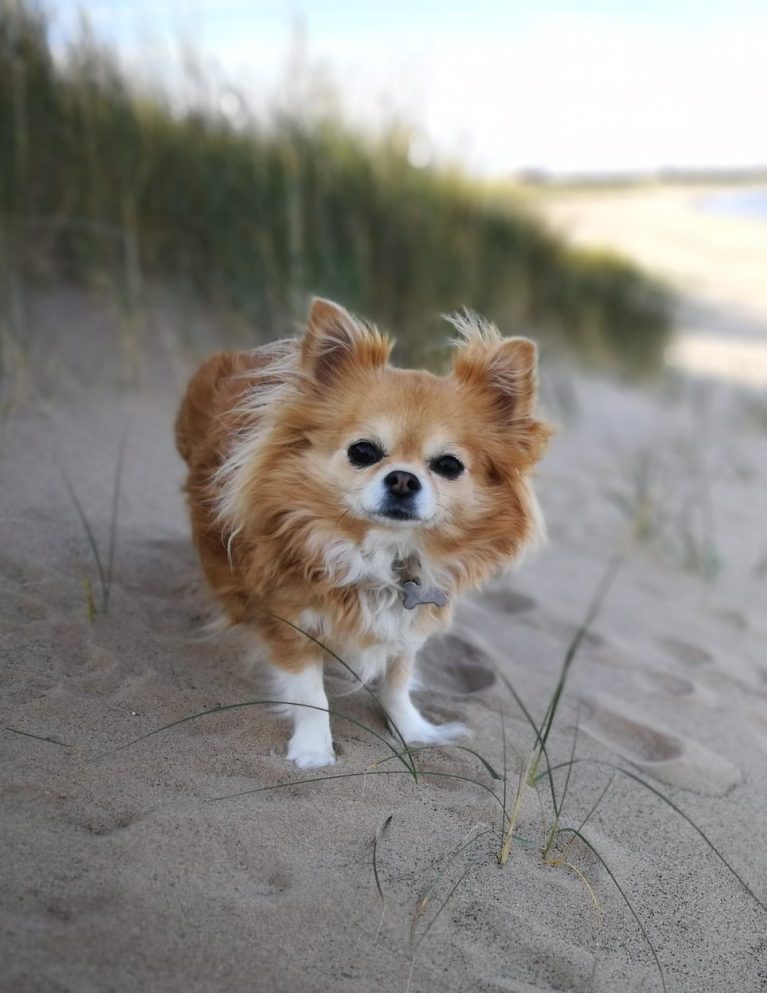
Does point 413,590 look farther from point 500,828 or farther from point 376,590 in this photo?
point 500,828

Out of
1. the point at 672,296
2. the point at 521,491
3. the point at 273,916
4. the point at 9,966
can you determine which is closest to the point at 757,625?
the point at 521,491

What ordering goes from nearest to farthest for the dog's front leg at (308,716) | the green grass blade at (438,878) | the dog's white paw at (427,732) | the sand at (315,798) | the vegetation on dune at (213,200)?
the sand at (315,798) → the green grass blade at (438,878) → the dog's front leg at (308,716) → the dog's white paw at (427,732) → the vegetation on dune at (213,200)

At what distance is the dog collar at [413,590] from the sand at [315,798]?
411 millimetres

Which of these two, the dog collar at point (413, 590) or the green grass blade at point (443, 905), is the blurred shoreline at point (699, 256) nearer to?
the dog collar at point (413, 590)

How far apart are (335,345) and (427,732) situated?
111 cm

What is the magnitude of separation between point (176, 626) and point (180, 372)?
8.47 ft

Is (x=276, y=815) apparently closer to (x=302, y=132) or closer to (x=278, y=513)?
(x=278, y=513)

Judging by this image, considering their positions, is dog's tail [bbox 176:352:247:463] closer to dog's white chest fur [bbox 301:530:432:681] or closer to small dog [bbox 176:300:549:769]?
small dog [bbox 176:300:549:769]

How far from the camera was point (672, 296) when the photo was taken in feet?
39.8

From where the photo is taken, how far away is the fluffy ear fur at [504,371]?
279 centimetres

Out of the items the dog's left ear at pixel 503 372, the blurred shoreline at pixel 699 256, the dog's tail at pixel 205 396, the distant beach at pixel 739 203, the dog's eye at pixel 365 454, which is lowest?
the blurred shoreline at pixel 699 256

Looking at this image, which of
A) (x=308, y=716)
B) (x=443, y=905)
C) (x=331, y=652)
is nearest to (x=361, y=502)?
(x=331, y=652)

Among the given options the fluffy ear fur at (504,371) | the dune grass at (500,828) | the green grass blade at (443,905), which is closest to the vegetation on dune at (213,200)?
the fluffy ear fur at (504,371)

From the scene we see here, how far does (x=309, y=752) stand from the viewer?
102 inches
